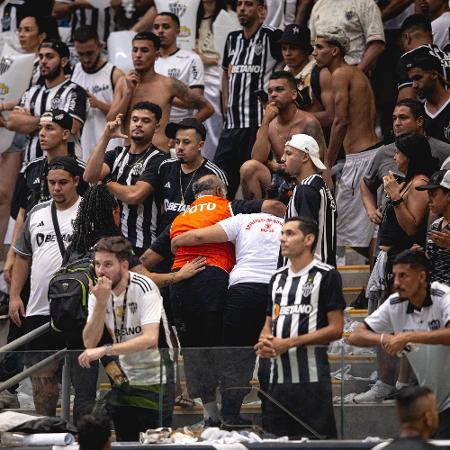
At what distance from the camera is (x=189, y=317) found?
36.0 feet

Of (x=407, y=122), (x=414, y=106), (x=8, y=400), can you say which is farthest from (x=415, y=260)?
(x=8, y=400)

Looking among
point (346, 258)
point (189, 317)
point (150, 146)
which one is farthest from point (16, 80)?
point (189, 317)

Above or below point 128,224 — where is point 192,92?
above

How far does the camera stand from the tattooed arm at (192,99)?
1421cm

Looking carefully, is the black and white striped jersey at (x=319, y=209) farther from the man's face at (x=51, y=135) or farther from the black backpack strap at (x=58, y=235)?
the man's face at (x=51, y=135)

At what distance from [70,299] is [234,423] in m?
1.45

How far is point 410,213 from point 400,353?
1843mm

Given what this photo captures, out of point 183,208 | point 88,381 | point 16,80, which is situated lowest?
point 88,381

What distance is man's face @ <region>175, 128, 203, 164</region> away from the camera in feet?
40.0

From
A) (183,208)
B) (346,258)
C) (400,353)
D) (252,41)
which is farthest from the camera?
(252,41)

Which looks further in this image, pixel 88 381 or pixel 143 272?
pixel 143 272

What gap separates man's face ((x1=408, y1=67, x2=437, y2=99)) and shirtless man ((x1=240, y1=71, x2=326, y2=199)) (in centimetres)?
88

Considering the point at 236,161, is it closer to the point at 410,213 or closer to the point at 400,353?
the point at 410,213

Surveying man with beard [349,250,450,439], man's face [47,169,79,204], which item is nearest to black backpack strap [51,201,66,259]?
man's face [47,169,79,204]
